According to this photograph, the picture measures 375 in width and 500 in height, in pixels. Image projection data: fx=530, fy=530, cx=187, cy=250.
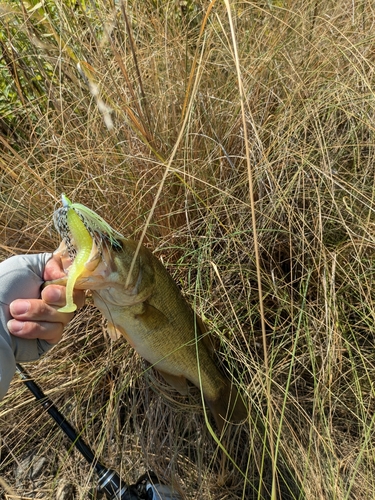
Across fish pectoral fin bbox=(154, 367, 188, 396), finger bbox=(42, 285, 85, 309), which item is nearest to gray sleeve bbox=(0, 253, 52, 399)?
finger bbox=(42, 285, 85, 309)

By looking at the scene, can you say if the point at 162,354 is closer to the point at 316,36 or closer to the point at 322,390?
the point at 322,390

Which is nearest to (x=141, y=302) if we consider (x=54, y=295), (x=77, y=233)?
(x=54, y=295)

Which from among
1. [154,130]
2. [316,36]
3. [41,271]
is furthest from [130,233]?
[316,36]

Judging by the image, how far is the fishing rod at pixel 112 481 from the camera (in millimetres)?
2008

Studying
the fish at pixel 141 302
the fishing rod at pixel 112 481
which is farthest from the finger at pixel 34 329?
the fishing rod at pixel 112 481

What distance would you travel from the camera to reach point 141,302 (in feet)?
5.68

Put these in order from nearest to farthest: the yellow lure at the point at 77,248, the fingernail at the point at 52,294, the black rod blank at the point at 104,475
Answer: the yellow lure at the point at 77,248
the fingernail at the point at 52,294
the black rod blank at the point at 104,475

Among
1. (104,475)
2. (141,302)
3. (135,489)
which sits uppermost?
(141,302)

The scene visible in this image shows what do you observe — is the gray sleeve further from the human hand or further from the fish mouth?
the fish mouth

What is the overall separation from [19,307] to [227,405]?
36.4 inches

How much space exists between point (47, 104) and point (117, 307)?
153 cm

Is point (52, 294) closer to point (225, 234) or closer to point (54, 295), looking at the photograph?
point (54, 295)

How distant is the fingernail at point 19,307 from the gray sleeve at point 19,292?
56 millimetres

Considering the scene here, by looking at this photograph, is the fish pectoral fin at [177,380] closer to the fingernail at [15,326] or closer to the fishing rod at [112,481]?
the fishing rod at [112,481]
